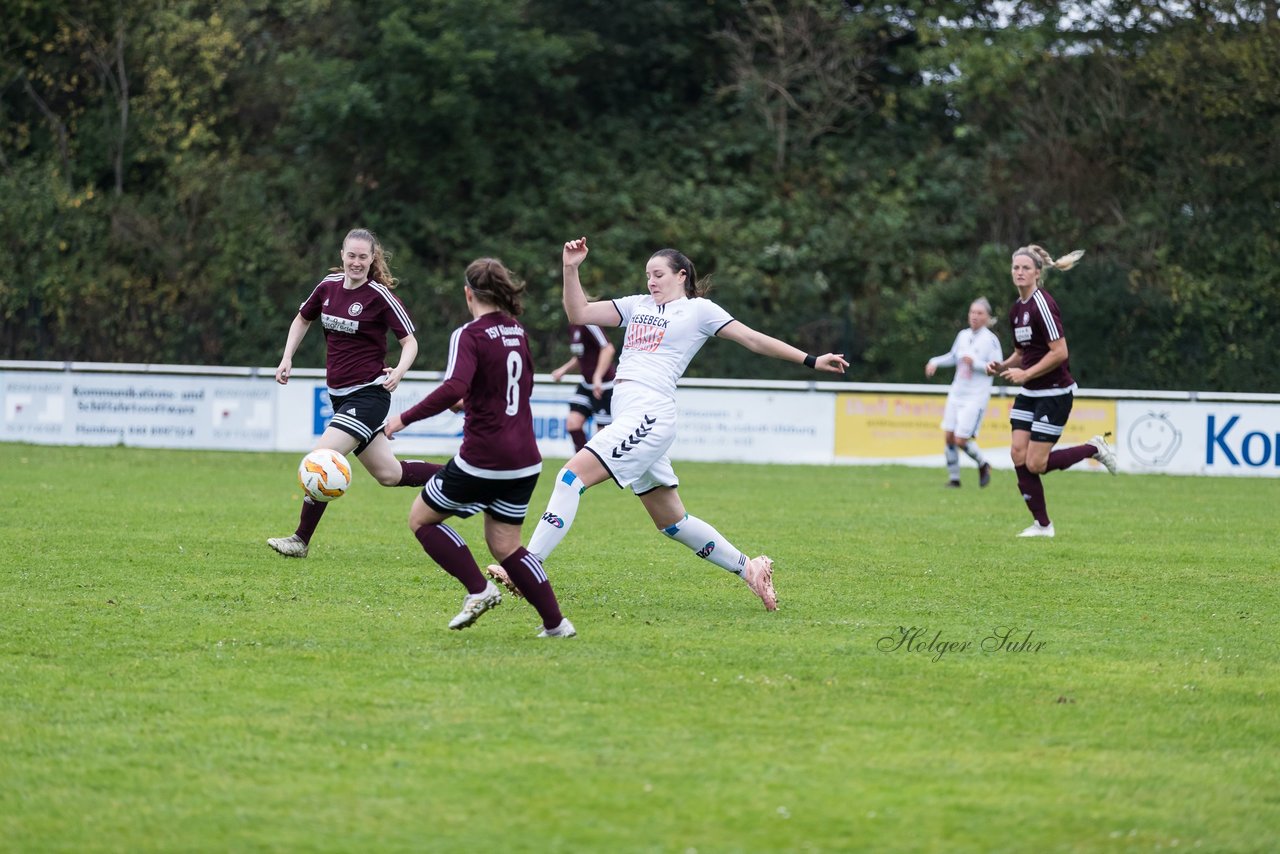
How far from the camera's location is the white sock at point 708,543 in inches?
317

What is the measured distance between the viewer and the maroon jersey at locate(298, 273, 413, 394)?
392 inches

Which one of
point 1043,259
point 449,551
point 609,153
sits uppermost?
point 609,153

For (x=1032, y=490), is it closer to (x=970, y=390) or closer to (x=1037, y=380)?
(x=1037, y=380)

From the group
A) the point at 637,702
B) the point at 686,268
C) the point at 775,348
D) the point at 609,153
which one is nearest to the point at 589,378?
the point at 686,268

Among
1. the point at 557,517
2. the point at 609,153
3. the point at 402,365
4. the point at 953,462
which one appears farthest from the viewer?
the point at 609,153

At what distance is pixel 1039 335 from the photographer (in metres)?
11.7

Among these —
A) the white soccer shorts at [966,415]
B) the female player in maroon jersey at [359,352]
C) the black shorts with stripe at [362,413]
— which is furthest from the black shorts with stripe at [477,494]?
the white soccer shorts at [966,415]

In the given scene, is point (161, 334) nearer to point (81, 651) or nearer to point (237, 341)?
point (237, 341)

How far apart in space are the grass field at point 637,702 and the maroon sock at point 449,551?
32 cm

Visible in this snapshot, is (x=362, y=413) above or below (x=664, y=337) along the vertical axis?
below

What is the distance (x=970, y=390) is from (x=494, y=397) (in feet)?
39.3

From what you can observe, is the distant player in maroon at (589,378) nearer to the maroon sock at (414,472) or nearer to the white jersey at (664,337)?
the maroon sock at (414,472)

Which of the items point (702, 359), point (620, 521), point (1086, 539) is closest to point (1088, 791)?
point (1086, 539)

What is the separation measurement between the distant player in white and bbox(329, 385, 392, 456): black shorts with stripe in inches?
358
